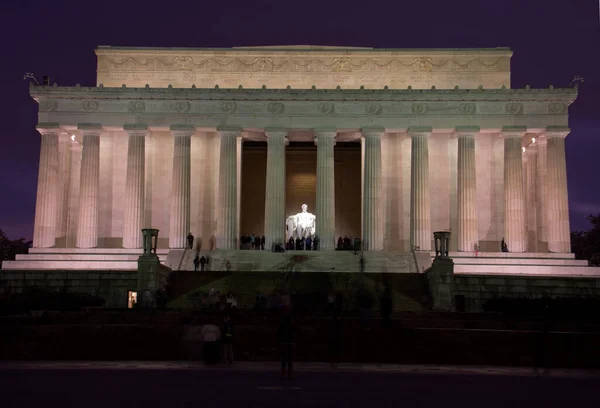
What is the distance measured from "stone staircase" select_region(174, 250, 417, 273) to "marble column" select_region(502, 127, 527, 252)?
869 cm

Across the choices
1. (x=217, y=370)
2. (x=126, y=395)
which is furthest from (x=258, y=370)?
(x=126, y=395)

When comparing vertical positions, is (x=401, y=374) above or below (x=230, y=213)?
below

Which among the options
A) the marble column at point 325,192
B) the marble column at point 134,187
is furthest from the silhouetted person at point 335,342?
the marble column at point 134,187

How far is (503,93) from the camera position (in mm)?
60562

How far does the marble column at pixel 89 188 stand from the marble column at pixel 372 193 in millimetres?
20834

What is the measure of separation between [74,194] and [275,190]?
16489 mm

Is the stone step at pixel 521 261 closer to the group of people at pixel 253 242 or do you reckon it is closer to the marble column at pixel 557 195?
the marble column at pixel 557 195

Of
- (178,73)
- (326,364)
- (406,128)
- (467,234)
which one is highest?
(178,73)

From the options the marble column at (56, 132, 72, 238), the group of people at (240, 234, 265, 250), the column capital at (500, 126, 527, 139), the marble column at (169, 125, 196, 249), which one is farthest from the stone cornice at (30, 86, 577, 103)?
the group of people at (240, 234, 265, 250)

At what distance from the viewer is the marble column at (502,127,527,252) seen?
6028 centimetres

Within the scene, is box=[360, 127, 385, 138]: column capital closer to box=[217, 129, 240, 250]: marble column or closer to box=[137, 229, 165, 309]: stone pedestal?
box=[217, 129, 240, 250]: marble column

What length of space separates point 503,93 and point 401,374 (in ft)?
133

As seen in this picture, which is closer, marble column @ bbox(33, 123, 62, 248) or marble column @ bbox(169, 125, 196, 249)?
marble column @ bbox(33, 123, 62, 248)

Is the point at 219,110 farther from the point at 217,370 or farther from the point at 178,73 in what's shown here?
the point at 217,370
